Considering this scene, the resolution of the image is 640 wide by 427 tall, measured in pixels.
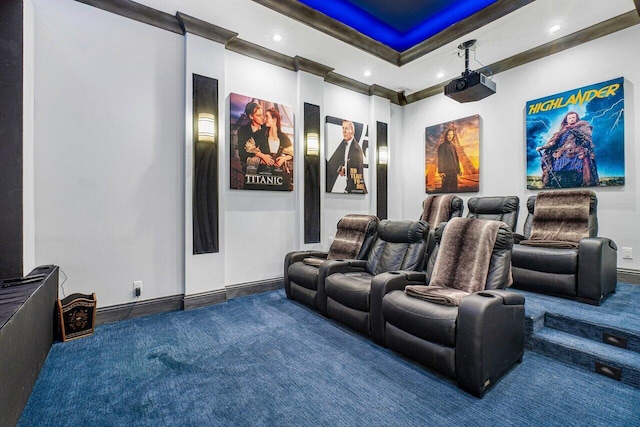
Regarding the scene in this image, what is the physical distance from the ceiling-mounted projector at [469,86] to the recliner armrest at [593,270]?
2248 mm

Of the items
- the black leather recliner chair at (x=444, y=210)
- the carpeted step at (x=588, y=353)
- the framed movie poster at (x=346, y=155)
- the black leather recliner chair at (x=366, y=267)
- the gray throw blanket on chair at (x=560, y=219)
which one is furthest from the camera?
the framed movie poster at (x=346, y=155)

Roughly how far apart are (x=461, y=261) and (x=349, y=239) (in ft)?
4.68

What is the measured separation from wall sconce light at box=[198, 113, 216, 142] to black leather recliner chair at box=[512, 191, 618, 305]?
3.68 m

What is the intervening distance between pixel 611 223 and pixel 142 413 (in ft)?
16.3

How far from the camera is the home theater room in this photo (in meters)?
1.81

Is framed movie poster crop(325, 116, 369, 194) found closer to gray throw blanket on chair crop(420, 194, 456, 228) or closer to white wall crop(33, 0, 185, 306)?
gray throw blanket on chair crop(420, 194, 456, 228)

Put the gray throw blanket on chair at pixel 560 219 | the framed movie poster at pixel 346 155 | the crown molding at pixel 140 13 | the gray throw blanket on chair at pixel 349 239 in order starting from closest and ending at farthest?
the crown molding at pixel 140 13 < the gray throw blanket on chair at pixel 560 219 < the gray throw blanket on chair at pixel 349 239 < the framed movie poster at pixel 346 155

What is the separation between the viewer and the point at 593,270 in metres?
2.71

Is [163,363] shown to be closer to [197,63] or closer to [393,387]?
[393,387]

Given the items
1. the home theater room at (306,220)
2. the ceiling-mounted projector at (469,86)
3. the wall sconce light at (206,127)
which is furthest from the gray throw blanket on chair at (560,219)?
the wall sconce light at (206,127)

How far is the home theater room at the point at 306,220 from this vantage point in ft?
5.94

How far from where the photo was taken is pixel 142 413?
5.40ft

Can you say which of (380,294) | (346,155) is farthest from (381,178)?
(380,294)

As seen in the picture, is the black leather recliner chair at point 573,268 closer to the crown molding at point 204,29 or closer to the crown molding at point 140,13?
the crown molding at point 204,29
